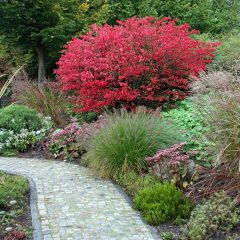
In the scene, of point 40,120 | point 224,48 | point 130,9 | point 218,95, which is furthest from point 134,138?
point 130,9

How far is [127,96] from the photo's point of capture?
918 centimetres

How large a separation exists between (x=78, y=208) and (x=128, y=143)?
1.65m

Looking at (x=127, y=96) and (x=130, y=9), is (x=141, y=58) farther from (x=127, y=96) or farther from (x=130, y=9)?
(x=130, y=9)

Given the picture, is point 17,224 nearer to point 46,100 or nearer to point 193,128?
point 193,128

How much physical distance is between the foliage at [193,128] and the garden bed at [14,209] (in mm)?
2662

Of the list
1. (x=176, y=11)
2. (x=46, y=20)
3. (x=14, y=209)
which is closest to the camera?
(x=14, y=209)

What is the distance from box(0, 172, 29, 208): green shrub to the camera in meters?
6.16

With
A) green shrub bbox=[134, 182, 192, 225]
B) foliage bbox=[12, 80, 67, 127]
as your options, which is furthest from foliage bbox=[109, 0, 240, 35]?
green shrub bbox=[134, 182, 192, 225]

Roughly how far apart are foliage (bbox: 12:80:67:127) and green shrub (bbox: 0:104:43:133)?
61 centimetres

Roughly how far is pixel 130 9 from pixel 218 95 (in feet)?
36.5

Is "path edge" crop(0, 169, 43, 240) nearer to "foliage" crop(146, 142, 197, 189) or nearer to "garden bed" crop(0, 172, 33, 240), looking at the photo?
"garden bed" crop(0, 172, 33, 240)

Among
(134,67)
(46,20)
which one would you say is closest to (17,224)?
(134,67)

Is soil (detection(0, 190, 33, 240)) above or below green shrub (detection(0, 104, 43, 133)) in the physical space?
below

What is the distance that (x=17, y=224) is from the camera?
5.32m
